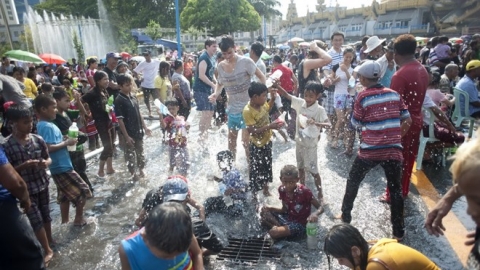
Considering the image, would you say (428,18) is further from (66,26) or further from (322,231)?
(322,231)

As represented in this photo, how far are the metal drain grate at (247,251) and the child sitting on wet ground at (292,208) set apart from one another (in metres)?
0.16

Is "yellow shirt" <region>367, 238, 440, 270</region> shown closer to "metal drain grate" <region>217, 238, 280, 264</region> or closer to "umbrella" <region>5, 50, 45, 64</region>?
"metal drain grate" <region>217, 238, 280, 264</region>

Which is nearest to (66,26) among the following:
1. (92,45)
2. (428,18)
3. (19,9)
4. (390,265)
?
(92,45)

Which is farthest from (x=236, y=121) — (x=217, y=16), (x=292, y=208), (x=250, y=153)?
(x=217, y=16)

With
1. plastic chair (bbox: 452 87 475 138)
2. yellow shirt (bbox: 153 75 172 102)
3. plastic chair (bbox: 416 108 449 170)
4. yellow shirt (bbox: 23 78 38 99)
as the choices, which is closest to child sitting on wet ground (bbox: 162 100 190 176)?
plastic chair (bbox: 416 108 449 170)

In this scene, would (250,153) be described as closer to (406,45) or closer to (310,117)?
(310,117)

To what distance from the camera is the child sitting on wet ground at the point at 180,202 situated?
10.5ft

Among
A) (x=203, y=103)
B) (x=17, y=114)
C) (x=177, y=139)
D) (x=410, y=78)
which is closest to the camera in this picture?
(x=17, y=114)

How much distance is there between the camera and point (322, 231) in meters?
4.02

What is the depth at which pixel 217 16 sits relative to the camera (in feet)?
138

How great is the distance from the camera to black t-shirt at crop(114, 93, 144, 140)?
5.39 m

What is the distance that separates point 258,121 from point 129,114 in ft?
6.82

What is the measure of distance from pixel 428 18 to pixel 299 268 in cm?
5016

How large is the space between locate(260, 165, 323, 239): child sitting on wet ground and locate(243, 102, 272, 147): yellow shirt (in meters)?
0.93
